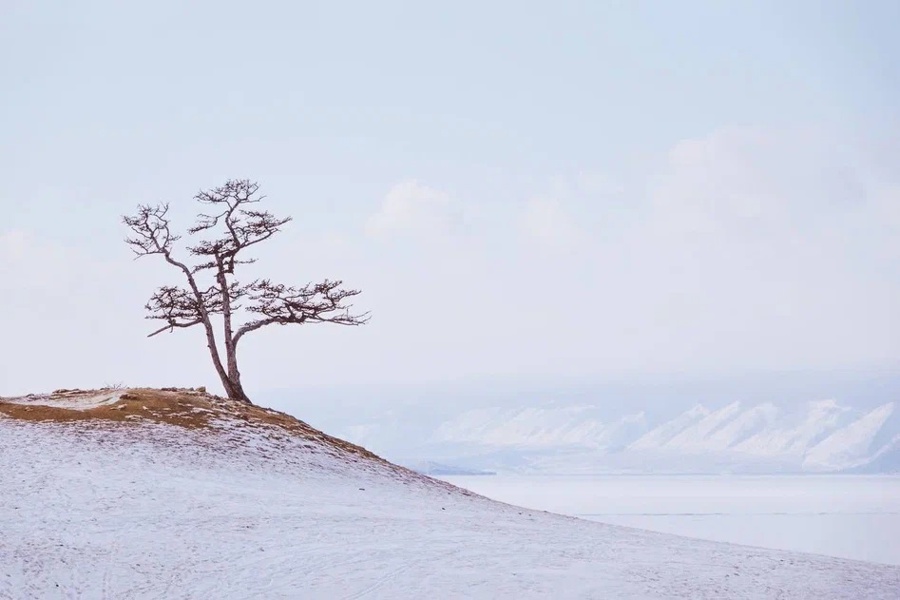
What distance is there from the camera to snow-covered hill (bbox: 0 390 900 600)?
17.3 m

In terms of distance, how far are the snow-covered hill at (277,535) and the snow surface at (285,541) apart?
47 millimetres

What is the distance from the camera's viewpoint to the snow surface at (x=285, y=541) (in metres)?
17.2

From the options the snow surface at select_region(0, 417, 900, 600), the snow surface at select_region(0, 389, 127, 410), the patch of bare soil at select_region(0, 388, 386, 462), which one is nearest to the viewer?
the snow surface at select_region(0, 417, 900, 600)

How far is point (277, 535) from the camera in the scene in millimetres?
19797

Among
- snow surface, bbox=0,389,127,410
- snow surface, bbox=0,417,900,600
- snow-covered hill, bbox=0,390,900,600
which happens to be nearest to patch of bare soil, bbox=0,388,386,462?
snow surface, bbox=0,389,127,410

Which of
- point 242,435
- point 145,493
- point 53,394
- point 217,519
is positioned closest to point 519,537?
point 217,519

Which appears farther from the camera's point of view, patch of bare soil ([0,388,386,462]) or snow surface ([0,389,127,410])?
snow surface ([0,389,127,410])

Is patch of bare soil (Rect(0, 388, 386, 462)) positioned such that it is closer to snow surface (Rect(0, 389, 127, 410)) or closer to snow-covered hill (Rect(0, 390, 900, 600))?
snow surface (Rect(0, 389, 127, 410))

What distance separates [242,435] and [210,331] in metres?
9.07

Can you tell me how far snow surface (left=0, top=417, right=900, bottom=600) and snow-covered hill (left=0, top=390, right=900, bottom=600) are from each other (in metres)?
0.05

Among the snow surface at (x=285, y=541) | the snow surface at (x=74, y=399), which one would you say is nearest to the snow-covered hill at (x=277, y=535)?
the snow surface at (x=285, y=541)

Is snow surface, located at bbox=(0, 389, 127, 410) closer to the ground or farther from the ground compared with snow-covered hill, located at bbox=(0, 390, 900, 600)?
farther from the ground

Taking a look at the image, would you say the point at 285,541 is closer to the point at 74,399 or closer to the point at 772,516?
the point at 74,399

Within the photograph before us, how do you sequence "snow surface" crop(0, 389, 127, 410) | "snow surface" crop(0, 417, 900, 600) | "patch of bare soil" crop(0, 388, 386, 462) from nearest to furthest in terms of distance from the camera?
"snow surface" crop(0, 417, 900, 600)
"patch of bare soil" crop(0, 388, 386, 462)
"snow surface" crop(0, 389, 127, 410)
